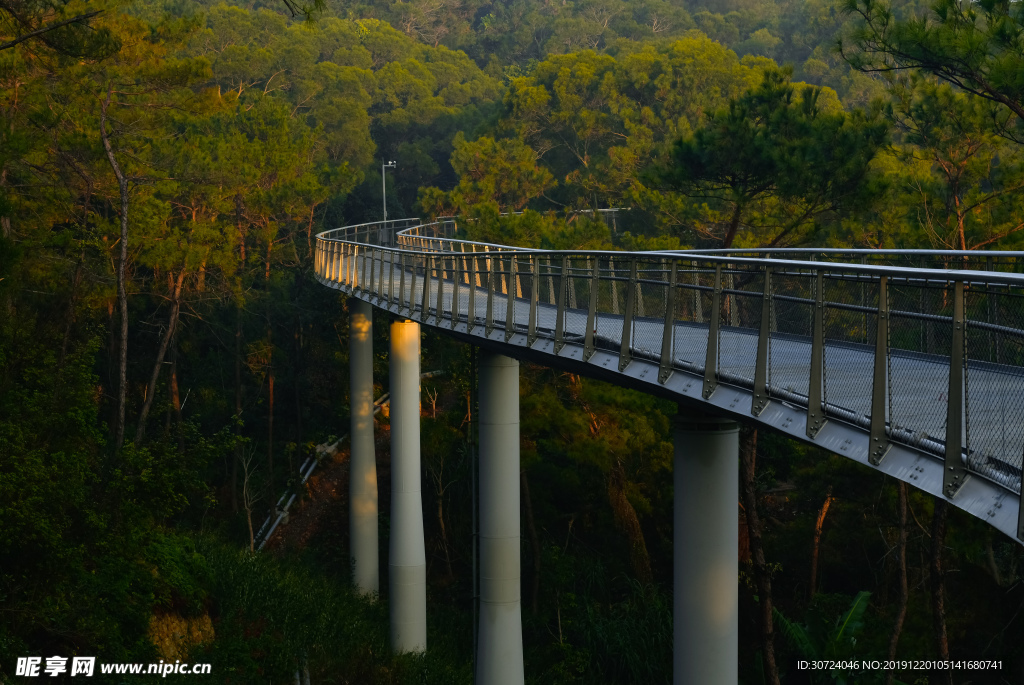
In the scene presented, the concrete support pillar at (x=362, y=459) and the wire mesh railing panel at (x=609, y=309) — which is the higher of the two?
the wire mesh railing panel at (x=609, y=309)

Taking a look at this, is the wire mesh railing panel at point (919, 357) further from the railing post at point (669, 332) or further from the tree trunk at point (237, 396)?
the tree trunk at point (237, 396)

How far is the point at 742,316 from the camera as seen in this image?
8672 mm

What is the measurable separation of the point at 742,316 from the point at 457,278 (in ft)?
26.5

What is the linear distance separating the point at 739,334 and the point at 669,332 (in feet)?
3.40

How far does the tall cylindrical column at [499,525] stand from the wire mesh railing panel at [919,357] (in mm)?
11293

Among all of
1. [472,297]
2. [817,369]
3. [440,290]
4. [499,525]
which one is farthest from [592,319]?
[499,525]

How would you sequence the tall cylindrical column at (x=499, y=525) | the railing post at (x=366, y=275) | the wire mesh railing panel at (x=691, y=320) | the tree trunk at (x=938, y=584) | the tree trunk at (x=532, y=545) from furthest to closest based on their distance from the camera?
the tree trunk at (x=532, y=545) → the railing post at (x=366, y=275) → the tree trunk at (x=938, y=584) → the tall cylindrical column at (x=499, y=525) → the wire mesh railing panel at (x=691, y=320)

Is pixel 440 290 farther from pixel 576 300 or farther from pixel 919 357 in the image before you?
pixel 919 357

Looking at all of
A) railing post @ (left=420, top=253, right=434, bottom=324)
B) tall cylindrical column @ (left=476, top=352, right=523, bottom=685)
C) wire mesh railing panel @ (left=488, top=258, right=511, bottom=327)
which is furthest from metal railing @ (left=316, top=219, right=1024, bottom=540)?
railing post @ (left=420, top=253, right=434, bottom=324)

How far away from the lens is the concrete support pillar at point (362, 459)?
27141 millimetres

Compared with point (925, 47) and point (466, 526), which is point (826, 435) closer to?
point (925, 47)

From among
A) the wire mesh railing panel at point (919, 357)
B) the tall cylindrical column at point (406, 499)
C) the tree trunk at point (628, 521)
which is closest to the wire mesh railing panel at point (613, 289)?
the wire mesh railing panel at point (919, 357)

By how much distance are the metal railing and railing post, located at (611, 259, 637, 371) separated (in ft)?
0.04

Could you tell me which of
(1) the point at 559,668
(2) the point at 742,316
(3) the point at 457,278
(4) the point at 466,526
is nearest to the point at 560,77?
(4) the point at 466,526
